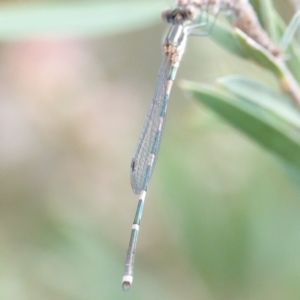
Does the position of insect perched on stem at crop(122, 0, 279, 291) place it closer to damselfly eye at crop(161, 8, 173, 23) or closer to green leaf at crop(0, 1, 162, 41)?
damselfly eye at crop(161, 8, 173, 23)

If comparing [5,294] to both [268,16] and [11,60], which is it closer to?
[11,60]

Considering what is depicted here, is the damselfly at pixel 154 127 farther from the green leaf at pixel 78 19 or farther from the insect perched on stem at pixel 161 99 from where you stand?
the green leaf at pixel 78 19

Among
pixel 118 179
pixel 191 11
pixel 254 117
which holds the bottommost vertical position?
pixel 254 117

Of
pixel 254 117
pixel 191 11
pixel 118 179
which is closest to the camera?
pixel 254 117

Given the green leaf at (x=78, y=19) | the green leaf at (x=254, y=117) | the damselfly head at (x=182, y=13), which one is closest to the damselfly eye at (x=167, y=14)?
the damselfly head at (x=182, y=13)

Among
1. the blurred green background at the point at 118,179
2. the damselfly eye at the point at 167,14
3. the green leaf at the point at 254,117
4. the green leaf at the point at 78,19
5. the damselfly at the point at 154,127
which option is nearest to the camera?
the green leaf at the point at 254,117

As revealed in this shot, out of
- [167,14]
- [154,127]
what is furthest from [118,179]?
[167,14]

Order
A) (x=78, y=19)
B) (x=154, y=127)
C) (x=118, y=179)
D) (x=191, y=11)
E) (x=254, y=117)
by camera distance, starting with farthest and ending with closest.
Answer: (x=118, y=179) → (x=154, y=127) → (x=191, y=11) → (x=78, y=19) → (x=254, y=117)

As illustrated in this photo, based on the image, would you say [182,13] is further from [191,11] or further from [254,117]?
[254,117]
